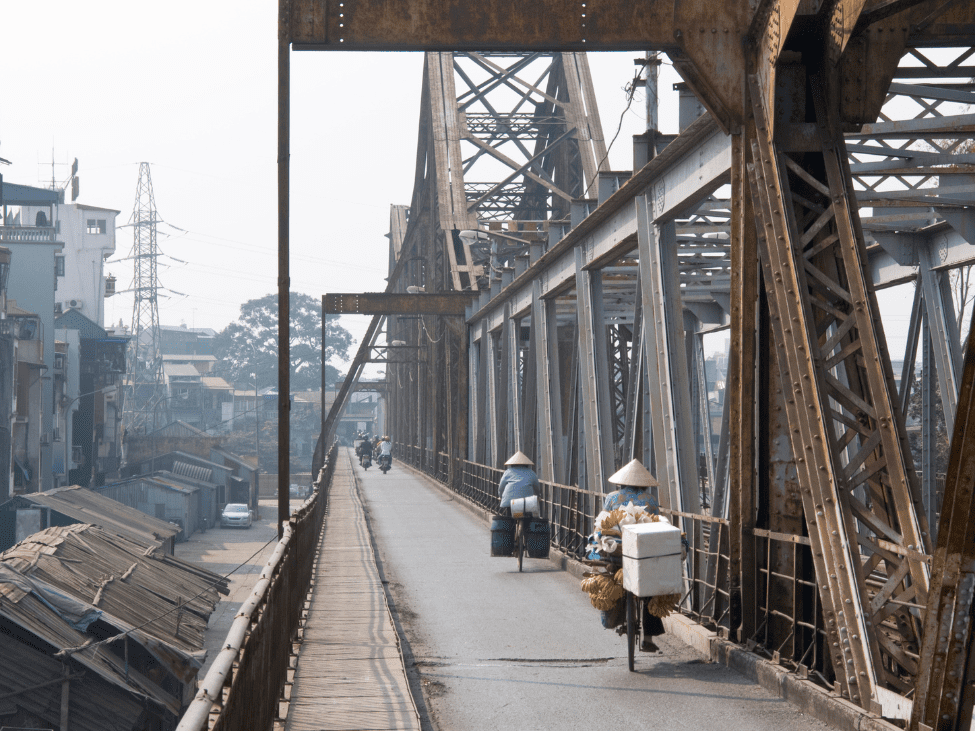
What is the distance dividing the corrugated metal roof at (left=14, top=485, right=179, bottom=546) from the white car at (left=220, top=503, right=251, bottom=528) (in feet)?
59.3

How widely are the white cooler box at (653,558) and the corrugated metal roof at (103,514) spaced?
35.2 m

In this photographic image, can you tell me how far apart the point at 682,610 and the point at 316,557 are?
24.7 feet

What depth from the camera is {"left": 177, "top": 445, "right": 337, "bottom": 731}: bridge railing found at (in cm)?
375

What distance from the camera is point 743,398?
796 centimetres

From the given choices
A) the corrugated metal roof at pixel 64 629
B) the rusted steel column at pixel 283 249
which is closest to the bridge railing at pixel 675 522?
the rusted steel column at pixel 283 249

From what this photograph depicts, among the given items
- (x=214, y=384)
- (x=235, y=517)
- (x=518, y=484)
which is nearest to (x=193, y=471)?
(x=235, y=517)

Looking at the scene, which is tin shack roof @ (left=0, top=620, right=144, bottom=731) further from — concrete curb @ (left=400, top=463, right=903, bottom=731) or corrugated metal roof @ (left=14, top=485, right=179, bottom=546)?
corrugated metal roof @ (left=14, top=485, right=179, bottom=546)

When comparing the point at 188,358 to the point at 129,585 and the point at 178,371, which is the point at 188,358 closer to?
the point at 178,371

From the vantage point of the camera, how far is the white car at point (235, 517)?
220ft

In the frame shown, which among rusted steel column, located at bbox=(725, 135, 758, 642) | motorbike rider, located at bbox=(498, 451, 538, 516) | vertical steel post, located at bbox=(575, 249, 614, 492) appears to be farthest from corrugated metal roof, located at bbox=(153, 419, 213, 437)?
rusted steel column, located at bbox=(725, 135, 758, 642)

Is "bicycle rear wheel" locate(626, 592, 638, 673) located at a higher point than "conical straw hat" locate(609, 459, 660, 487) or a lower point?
lower

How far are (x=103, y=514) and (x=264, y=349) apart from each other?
110651mm

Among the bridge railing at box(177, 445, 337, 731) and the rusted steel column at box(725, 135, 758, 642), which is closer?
the bridge railing at box(177, 445, 337, 731)

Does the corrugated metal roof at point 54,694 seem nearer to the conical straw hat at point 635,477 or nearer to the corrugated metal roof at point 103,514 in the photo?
the conical straw hat at point 635,477
